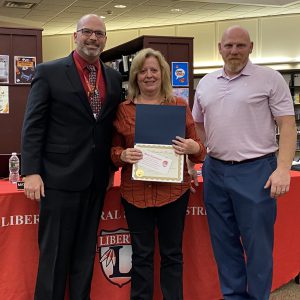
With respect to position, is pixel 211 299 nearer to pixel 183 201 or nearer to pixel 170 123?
pixel 183 201

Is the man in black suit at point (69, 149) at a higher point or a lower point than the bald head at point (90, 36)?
lower

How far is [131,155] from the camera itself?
2096mm

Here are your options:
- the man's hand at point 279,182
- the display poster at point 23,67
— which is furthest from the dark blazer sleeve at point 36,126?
the display poster at point 23,67

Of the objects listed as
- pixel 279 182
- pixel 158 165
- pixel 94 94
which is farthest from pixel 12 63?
pixel 279 182

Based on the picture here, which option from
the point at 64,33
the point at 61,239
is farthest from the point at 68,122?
the point at 64,33

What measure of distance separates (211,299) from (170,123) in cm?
131

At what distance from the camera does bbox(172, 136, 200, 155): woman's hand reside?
2.14 meters

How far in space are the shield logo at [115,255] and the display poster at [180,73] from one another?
9.55 ft

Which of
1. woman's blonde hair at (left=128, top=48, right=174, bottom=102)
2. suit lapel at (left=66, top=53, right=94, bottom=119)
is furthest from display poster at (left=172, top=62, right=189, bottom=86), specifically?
suit lapel at (left=66, top=53, right=94, bottom=119)

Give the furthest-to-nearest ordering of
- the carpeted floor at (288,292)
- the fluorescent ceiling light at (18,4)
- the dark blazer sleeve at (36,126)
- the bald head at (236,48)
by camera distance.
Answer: the fluorescent ceiling light at (18,4)
the carpeted floor at (288,292)
the bald head at (236,48)
the dark blazer sleeve at (36,126)

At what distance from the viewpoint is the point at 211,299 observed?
2.76 metres

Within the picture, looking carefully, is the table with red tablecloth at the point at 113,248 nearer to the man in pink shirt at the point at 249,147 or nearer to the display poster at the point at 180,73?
the man in pink shirt at the point at 249,147

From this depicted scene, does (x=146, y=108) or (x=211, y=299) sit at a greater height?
(x=146, y=108)

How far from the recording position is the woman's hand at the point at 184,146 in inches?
84.1
